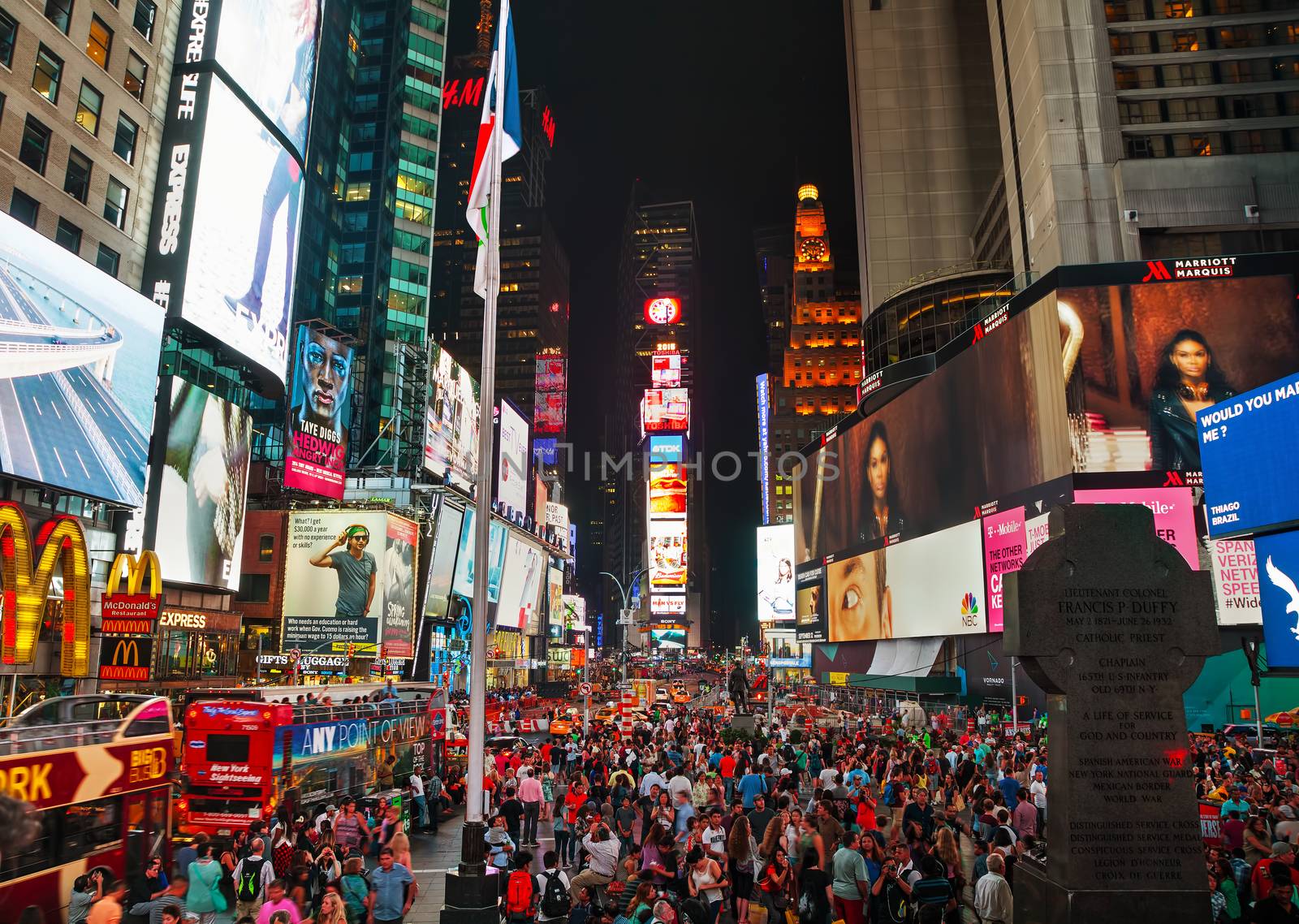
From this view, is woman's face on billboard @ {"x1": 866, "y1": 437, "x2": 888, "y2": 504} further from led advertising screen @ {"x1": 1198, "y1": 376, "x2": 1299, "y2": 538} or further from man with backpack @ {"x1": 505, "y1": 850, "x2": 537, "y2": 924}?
man with backpack @ {"x1": 505, "y1": 850, "x2": 537, "y2": 924}

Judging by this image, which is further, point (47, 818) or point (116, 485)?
point (116, 485)

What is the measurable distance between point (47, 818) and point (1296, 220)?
66901 millimetres

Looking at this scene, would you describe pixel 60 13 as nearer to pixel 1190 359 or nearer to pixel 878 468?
pixel 1190 359

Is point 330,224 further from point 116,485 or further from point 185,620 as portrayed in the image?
point 116,485

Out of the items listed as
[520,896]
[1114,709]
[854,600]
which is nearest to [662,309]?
[854,600]

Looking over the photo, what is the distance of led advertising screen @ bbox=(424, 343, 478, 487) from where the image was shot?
211ft

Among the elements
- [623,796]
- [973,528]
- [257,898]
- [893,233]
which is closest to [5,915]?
[257,898]

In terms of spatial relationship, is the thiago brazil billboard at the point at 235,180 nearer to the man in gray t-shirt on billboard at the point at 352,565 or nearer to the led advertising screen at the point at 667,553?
the man in gray t-shirt on billboard at the point at 352,565

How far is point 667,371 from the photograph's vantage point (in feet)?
516

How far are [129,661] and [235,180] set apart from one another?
23.9 metres

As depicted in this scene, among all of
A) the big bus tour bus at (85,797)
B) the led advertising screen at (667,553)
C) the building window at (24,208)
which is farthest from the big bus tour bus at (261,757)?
the led advertising screen at (667,553)

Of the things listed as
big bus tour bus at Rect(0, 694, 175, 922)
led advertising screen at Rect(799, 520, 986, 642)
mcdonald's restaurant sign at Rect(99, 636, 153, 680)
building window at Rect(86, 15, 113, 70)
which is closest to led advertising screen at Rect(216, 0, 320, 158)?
building window at Rect(86, 15, 113, 70)

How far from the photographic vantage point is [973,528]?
5544 cm

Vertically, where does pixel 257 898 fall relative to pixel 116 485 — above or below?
below
